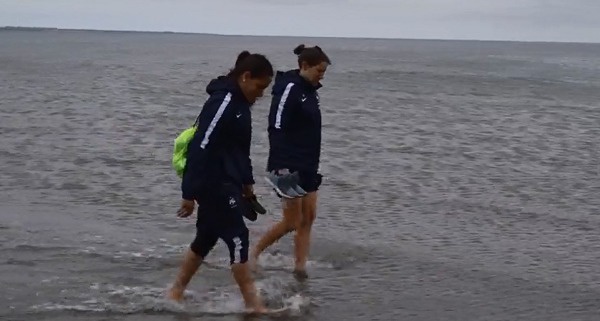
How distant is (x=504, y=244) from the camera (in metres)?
10.7

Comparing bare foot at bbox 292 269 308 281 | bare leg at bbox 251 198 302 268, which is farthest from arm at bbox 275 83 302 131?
bare foot at bbox 292 269 308 281

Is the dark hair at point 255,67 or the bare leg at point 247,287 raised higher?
the dark hair at point 255,67

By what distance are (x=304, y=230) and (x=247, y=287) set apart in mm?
1373

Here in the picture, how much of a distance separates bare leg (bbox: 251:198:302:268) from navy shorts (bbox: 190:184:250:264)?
49.0 inches

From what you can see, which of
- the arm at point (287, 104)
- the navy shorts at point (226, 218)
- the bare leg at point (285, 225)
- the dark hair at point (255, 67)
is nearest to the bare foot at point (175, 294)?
the navy shorts at point (226, 218)

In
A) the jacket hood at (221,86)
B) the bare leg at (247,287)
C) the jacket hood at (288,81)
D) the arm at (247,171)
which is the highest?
the jacket hood at (221,86)

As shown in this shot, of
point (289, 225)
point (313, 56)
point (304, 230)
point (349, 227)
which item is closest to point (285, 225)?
point (289, 225)

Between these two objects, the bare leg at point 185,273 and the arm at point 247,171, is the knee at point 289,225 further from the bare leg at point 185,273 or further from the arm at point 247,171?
the arm at point 247,171

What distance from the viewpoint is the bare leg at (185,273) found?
7586 mm

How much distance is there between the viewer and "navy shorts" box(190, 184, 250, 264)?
277 inches

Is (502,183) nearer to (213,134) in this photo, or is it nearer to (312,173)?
(312,173)

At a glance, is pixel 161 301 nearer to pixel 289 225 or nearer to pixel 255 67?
pixel 289 225

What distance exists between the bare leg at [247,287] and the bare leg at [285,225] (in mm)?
1069

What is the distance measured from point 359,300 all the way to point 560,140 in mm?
14576
